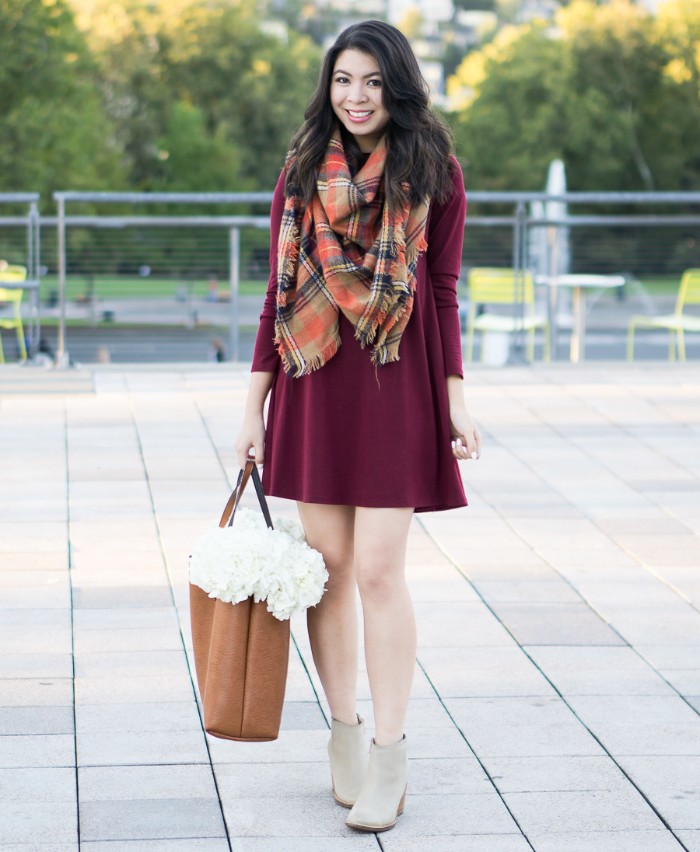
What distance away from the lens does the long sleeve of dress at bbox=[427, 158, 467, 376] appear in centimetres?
299

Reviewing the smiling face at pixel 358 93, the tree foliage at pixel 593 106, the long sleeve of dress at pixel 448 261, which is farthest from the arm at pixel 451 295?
the tree foliage at pixel 593 106

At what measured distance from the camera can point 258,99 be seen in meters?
45.4

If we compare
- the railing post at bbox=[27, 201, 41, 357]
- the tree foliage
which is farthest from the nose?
the tree foliage

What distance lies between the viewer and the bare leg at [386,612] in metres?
2.95

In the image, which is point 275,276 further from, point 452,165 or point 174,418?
point 174,418

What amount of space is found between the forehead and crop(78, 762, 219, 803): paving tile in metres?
1.58

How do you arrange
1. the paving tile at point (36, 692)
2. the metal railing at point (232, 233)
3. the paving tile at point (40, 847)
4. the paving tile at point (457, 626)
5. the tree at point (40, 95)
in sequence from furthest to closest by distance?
the tree at point (40, 95), the metal railing at point (232, 233), the paving tile at point (457, 626), the paving tile at point (36, 692), the paving tile at point (40, 847)

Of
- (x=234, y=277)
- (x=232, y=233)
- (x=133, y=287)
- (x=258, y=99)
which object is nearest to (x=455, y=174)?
(x=232, y=233)

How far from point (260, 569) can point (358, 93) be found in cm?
97

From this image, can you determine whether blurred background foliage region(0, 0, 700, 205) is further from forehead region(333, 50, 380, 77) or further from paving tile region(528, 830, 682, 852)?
paving tile region(528, 830, 682, 852)

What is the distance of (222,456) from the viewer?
7020mm

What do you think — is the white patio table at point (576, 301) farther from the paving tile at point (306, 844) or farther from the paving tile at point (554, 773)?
the paving tile at point (306, 844)

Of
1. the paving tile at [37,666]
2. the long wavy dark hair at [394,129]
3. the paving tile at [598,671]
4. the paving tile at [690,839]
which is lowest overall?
the paving tile at [690,839]

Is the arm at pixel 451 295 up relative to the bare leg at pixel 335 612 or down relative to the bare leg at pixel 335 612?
up
